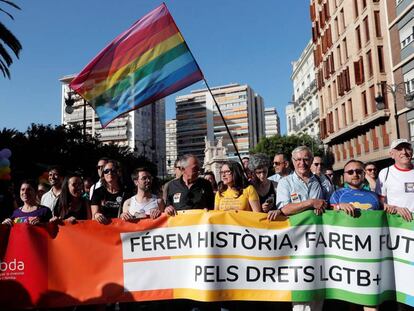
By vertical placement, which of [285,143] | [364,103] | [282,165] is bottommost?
[282,165]

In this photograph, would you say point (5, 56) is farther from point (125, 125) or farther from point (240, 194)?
point (125, 125)

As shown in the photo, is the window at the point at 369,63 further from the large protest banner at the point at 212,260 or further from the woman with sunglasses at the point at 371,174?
the large protest banner at the point at 212,260

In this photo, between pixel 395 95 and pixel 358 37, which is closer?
pixel 395 95

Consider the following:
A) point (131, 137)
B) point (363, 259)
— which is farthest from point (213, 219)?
point (131, 137)

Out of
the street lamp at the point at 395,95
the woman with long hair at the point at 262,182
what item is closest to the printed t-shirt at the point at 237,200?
the woman with long hair at the point at 262,182

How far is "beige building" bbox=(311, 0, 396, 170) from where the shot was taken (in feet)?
95.9

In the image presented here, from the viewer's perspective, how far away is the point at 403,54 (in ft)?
87.2

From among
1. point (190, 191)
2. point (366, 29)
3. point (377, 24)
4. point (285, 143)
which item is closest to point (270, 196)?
point (190, 191)

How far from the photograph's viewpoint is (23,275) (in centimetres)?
459

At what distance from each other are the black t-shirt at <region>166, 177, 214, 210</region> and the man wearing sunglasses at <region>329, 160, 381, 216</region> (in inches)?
54.7

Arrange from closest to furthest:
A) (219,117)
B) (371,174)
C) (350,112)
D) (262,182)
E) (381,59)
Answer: (262,182) < (371,174) < (381,59) < (350,112) < (219,117)

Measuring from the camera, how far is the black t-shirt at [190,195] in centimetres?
487

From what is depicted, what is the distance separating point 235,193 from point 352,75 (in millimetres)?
32009

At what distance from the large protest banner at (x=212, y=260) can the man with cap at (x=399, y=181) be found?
34cm
